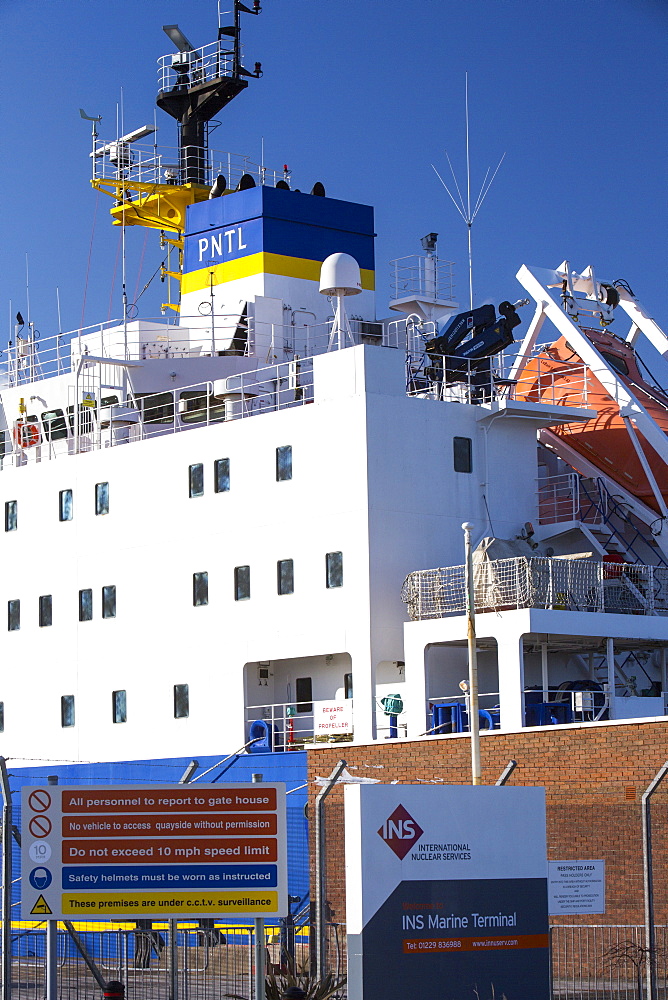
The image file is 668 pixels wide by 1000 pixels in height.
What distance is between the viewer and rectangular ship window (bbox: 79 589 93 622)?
28.8 metres

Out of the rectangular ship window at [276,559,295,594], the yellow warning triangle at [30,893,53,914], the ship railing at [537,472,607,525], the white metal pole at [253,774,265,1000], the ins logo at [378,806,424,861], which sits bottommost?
the white metal pole at [253,774,265,1000]

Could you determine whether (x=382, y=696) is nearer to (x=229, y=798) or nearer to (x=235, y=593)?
(x=235, y=593)

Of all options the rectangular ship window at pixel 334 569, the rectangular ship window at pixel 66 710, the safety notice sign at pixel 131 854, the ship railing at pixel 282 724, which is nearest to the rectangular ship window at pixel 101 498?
the rectangular ship window at pixel 66 710

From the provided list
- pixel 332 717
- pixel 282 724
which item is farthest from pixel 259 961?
pixel 282 724

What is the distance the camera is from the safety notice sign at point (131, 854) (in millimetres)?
12055

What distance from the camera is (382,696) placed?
24.6 meters

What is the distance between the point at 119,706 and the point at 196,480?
4.52 m

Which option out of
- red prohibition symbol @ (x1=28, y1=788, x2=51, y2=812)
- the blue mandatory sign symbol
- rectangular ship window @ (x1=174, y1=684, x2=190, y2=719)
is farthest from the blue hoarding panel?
rectangular ship window @ (x1=174, y1=684, x2=190, y2=719)

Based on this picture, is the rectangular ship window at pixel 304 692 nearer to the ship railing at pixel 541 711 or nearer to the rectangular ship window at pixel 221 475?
the ship railing at pixel 541 711

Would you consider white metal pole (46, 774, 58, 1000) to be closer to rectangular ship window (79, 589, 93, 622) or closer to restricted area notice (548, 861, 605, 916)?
restricted area notice (548, 861, 605, 916)

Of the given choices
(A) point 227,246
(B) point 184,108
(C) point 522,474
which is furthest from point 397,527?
(B) point 184,108

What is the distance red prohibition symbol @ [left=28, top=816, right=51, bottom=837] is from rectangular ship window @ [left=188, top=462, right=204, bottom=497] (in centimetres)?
1539

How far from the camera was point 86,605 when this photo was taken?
28859 mm

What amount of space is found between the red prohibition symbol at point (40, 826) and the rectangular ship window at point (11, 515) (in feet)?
62.5
